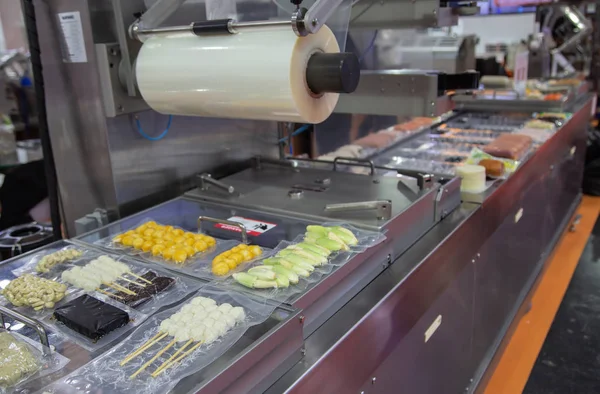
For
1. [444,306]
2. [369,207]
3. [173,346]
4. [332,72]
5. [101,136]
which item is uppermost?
[332,72]

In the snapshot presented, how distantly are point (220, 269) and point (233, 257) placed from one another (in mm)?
55

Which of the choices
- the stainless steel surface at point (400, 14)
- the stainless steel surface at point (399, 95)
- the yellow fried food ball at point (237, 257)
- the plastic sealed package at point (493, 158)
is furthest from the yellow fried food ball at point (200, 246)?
the plastic sealed package at point (493, 158)

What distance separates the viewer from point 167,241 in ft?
4.34

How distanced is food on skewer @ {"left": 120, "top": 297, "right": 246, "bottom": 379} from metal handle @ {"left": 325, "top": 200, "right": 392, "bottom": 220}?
534mm

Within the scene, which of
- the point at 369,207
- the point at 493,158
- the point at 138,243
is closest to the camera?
the point at 138,243

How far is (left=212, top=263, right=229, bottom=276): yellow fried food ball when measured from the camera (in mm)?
1163

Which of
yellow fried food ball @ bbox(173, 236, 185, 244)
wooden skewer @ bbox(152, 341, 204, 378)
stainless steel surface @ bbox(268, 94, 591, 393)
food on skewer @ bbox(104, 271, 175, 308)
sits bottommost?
stainless steel surface @ bbox(268, 94, 591, 393)

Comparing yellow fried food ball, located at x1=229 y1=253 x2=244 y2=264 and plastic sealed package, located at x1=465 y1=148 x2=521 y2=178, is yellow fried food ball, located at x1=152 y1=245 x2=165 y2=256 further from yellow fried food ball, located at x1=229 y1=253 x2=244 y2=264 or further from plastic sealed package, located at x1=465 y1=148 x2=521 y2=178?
plastic sealed package, located at x1=465 y1=148 x2=521 y2=178

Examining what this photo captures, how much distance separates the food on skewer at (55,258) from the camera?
1.23 metres

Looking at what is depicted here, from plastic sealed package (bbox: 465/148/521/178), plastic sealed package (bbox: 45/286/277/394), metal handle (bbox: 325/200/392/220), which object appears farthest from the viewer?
plastic sealed package (bbox: 465/148/521/178)

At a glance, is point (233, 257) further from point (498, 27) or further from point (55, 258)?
point (498, 27)

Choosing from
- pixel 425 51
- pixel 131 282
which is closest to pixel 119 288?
pixel 131 282

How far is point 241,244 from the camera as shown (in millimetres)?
1284

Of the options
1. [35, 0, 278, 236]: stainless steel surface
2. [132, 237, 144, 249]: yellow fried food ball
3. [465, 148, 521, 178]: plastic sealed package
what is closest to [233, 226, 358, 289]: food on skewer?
[132, 237, 144, 249]: yellow fried food ball
